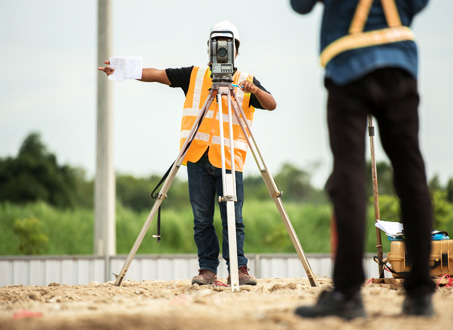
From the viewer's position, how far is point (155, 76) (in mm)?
4402

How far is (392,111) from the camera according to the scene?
245cm

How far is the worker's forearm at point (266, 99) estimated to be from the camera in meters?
4.18

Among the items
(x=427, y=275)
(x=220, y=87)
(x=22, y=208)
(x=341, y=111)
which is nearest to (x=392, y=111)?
(x=341, y=111)

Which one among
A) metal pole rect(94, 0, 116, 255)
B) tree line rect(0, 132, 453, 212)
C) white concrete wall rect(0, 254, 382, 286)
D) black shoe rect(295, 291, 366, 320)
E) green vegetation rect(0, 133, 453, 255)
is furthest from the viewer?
tree line rect(0, 132, 453, 212)

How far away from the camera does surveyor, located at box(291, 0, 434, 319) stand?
236 cm

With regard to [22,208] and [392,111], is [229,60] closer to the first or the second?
[392,111]

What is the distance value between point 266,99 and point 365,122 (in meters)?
1.81

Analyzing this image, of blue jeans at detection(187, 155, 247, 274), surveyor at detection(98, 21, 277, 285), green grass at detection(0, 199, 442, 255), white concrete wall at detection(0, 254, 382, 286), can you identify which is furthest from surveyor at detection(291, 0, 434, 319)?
green grass at detection(0, 199, 442, 255)

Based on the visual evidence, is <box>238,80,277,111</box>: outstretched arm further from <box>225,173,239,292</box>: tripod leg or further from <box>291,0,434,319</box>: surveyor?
<box>291,0,434,319</box>: surveyor

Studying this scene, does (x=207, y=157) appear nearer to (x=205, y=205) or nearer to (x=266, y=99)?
(x=205, y=205)

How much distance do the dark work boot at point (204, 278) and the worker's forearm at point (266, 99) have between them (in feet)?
3.92

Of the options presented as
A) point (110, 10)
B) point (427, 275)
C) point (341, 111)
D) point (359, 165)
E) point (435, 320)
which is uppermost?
point (110, 10)

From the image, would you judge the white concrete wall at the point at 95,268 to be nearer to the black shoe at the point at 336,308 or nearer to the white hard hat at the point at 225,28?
the white hard hat at the point at 225,28

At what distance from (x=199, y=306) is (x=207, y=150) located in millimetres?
1928
